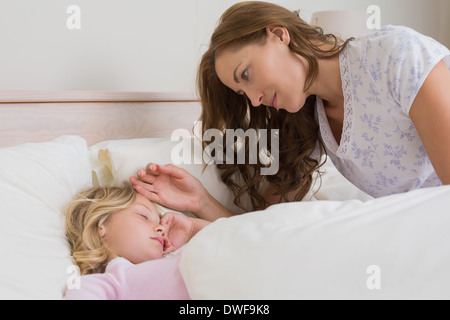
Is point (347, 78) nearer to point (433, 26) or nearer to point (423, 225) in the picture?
→ point (423, 225)

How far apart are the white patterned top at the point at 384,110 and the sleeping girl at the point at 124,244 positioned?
501mm

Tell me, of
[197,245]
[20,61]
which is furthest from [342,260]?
[20,61]

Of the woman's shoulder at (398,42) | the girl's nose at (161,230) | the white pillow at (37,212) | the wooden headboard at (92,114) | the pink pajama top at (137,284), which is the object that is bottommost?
the girl's nose at (161,230)

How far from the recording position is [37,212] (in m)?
1.01

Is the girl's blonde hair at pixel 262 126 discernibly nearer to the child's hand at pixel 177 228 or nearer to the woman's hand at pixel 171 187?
the woman's hand at pixel 171 187

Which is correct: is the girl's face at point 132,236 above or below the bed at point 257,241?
below

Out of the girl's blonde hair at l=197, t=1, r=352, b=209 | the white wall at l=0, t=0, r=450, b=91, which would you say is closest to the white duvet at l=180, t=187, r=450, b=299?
the girl's blonde hair at l=197, t=1, r=352, b=209

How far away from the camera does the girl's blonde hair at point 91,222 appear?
0.99m

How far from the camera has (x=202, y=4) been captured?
189cm

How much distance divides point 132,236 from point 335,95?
0.70 meters

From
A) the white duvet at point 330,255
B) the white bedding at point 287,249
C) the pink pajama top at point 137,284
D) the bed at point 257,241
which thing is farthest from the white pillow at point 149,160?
the white duvet at point 330,255

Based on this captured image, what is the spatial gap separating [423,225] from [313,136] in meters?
0.76

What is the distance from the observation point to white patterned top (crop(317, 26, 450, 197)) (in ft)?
3.62
